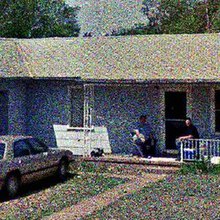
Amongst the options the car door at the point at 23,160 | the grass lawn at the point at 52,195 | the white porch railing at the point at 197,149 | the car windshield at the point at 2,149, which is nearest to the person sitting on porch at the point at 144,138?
the white porch railing at the point at 197,149

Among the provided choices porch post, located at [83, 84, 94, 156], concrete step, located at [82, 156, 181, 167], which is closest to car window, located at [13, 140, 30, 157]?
concrete step, located at [82, 156, 181, 167]

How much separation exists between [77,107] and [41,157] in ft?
19.6

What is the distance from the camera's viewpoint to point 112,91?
60.9 feet

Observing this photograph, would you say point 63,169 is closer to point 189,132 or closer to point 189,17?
point 189,132

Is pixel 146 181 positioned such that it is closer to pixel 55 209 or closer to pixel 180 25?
pixel 55 209

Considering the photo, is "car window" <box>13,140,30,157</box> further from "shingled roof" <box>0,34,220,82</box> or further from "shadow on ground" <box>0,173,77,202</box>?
"shingled roof" <box>0,34,220,82</box>

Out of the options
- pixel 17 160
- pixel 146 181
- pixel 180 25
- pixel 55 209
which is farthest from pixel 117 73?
pixel 180 25

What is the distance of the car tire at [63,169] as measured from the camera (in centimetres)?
1460

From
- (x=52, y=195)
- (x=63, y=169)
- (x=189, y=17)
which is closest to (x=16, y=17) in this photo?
(x=189, y=17)

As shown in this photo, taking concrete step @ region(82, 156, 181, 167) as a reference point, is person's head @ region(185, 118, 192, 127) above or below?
above

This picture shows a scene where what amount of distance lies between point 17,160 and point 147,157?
604 cm

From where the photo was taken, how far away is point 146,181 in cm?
1447

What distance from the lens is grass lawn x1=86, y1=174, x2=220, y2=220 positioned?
10.2 metres

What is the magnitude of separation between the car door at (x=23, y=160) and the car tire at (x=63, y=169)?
1.70m
